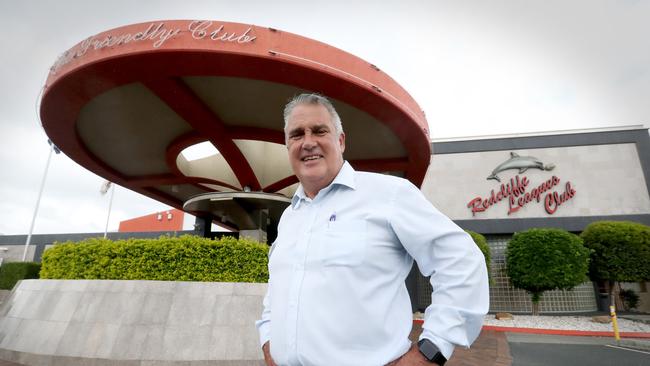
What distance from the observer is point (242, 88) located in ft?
27.5

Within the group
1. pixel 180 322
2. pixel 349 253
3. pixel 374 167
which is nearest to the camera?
pixel 349 253

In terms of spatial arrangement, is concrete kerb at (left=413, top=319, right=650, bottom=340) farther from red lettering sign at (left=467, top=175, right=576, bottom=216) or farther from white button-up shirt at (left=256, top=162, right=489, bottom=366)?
white button-up shirt at (left=256, top=162, right=489, bottom=366)

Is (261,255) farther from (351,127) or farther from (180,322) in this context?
(351,127)

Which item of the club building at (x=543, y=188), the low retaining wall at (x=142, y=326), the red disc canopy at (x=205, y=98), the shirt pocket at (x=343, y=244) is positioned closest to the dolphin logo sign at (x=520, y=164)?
the club building at (x=543, y=188)

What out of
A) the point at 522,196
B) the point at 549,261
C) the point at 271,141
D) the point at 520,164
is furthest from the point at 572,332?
the point at 271,141

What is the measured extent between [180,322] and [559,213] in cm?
1831

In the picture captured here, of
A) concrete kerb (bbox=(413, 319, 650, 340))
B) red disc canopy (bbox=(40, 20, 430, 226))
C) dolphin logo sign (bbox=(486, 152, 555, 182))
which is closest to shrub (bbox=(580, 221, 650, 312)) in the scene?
concrete kerb (bbox=(413, 319, 650, 340))

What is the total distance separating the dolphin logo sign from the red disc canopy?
8.64 metres

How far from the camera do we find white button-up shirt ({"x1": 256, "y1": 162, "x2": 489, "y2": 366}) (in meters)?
1.39

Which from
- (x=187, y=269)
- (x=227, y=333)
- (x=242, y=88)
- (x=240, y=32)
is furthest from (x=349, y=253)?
(x=242, y=88)

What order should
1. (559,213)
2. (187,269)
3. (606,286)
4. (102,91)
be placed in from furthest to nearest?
(559,213)
(606,286)
(102,91)
(187,269)

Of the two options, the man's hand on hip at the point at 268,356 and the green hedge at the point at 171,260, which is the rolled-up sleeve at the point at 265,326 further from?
the green hedge at the point at 171,260

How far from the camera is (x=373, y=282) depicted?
58.2 inches

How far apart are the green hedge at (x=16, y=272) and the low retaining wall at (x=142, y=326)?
9726 mm
